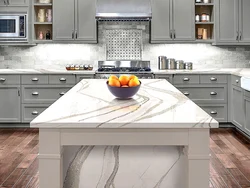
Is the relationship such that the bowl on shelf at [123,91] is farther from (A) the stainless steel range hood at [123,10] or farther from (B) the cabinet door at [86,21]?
(B) the cabinet door at [86,21]

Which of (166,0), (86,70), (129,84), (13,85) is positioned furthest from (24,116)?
(129,84)

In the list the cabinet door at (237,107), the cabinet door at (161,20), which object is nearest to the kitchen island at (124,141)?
the cabinet door at (237,107)

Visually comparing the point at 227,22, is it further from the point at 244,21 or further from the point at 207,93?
the point at 207,93

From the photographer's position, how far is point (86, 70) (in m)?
6.50

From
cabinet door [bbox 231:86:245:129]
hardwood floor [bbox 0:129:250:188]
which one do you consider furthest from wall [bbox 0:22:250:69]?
hardwood floor [bbox 0:129:250:188]

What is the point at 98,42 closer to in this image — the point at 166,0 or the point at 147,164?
the point at 166,0

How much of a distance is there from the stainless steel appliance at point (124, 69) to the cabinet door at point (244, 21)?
1629 millimetres

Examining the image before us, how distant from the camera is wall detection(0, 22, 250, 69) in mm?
6953

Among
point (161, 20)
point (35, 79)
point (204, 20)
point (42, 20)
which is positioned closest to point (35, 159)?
point (35, 79)

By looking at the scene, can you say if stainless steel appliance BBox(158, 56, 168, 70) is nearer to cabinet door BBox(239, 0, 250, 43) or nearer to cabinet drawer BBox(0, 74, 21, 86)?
cabinet door BBox(239, 0, 250, 43)

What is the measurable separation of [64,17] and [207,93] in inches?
104

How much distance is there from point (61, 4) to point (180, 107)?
14.5 ft

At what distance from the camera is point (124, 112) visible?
2.48 meters

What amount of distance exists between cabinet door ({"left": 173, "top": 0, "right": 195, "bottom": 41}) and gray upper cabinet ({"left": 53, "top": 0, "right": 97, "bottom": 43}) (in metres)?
1.35
